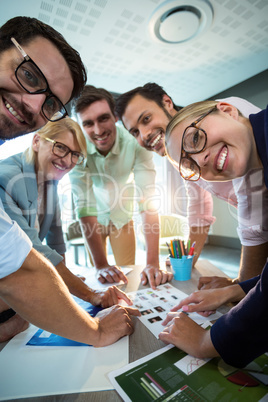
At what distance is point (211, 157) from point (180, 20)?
2.02 meters

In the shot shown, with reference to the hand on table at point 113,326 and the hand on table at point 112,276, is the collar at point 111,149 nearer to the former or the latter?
the hand on table at point 112,276

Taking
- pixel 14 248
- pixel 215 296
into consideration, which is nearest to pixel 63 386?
pixel 14 248

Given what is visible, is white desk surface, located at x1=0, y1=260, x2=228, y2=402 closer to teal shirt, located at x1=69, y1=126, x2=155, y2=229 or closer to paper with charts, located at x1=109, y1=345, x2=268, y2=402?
paper with charts, located at x1=109, y1=345, x2=268, y2=402

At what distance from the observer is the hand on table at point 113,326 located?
599 mm

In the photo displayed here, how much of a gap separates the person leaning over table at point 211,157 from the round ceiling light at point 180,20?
173cm

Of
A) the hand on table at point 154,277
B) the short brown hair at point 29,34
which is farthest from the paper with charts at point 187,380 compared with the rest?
the short brown hair at point 29,34

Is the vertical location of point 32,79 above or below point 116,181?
above

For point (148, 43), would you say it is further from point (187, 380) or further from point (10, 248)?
point (187, 380)

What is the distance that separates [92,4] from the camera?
6.16 feet

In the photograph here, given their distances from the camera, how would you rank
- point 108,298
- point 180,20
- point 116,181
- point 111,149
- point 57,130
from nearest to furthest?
point 108,298 < point 57,130 < point 111,149 < point 116,181 < point 180,20

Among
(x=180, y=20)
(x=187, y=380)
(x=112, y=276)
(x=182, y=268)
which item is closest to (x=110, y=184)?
(x=112, y=276)

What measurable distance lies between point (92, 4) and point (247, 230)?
7.21 feet

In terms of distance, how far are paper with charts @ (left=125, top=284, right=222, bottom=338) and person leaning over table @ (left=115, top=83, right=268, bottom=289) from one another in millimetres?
373

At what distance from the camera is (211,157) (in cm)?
78
